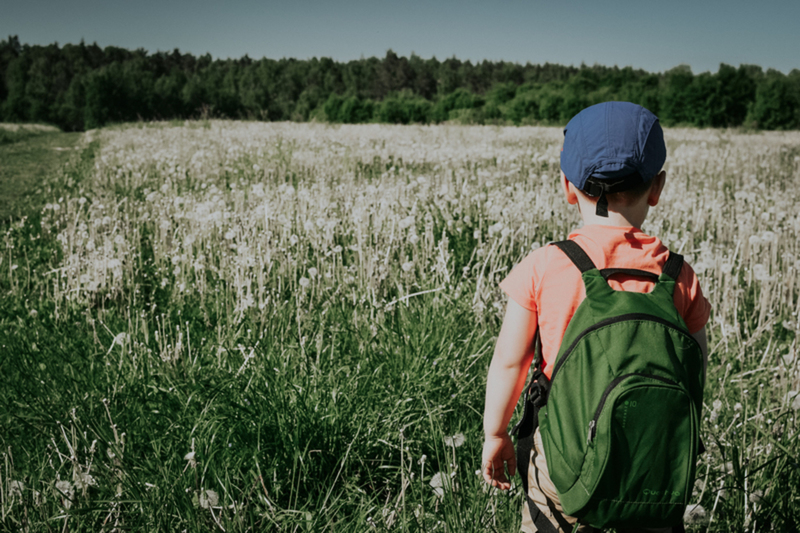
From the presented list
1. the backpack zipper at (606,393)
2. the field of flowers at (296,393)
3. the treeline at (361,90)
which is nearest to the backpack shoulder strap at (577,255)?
the backpack zipper at (606,393)

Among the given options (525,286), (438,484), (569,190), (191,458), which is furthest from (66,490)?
(569,190)

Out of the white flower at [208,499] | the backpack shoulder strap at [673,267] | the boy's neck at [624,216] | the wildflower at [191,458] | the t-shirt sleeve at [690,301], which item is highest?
the boy's neck at [624,216]

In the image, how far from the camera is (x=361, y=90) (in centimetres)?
9112

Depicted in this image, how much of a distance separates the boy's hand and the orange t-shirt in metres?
0.29

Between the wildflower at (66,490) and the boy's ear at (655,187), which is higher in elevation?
the boy's ear at (655,187)

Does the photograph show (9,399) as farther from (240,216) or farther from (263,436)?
(240,216)

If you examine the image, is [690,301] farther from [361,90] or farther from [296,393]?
[361,90]

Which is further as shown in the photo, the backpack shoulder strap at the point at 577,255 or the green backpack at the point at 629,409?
the backpack shoulder strap at the point at 577,255

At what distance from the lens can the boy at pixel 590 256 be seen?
1306mm

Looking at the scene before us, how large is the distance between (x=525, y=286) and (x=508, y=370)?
0.25 m

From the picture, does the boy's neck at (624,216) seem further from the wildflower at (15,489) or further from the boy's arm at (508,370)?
the wildflower at (15,489)

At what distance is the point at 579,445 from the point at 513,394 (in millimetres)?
285

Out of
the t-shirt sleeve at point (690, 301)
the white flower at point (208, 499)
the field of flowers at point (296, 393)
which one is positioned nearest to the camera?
the t-shirt sleeve at point (690, 301)

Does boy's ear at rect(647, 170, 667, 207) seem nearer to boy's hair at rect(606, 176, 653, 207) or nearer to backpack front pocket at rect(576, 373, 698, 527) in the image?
boy's hair at rect(606, 176, 653, 207)
